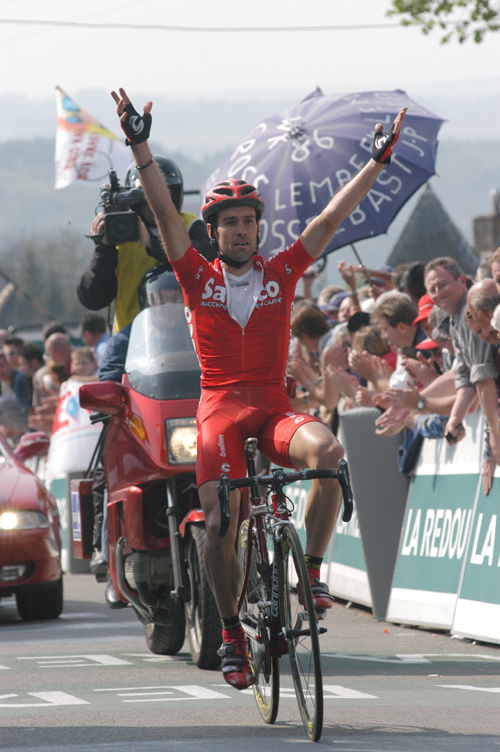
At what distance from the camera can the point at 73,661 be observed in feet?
23.7

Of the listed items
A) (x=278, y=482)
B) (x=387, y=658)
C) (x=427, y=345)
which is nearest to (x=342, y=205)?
(x=278, y=482)

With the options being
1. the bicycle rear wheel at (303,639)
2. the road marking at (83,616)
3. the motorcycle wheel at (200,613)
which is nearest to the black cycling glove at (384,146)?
the bicycle rear wheel at (303,639)

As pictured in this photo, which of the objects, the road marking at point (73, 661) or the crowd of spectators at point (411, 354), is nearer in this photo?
the road marking at point (73, 661)

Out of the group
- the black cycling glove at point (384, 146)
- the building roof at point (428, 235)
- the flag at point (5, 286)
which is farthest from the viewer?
the building roof at point (428, 235)

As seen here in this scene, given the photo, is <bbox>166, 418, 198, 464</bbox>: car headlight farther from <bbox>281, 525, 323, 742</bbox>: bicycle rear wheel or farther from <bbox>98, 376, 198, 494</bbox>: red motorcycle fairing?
<bbox>281, 525, 323, 742</bbox>: bicycle rear wheel

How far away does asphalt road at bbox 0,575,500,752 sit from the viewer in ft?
15.5

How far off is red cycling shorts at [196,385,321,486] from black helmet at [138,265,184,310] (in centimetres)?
155

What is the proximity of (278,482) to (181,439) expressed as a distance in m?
1.68

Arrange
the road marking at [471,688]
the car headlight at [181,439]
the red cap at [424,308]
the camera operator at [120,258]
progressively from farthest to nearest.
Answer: the red cap at [424,308], the camera operator at [120,258], the car headlight at [181,439], the road marking at [471,688]

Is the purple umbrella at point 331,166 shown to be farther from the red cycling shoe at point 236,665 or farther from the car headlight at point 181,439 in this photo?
the red cycling shoe at point 236,665

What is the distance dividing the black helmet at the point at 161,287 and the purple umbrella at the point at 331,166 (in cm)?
381

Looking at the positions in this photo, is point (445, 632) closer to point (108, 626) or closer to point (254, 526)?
point (108, 626)

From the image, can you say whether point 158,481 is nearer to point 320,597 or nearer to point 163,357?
point 163,357

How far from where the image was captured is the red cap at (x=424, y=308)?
9062 mm
